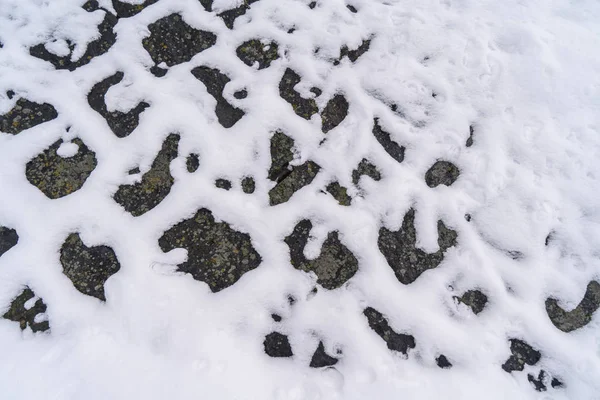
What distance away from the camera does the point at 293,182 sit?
202 centimetres

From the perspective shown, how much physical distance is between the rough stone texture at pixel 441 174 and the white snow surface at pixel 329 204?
0.05 meters

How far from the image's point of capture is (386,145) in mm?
2139

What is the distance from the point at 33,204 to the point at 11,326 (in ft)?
1.93

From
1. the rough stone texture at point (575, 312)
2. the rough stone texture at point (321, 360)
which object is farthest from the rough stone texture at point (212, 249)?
the rough stone texture at point (575, 312)

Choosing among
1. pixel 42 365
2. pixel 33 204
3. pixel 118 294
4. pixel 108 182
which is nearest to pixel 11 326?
pixel 42 365

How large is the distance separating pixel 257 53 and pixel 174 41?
528mm

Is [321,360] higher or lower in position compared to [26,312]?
higher

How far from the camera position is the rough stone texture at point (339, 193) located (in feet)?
6.50

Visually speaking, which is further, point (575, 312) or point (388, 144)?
point (388, 144)

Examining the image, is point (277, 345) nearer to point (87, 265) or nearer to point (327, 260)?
point (327, 260)

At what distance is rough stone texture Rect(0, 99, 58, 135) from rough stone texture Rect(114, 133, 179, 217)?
2.10 feet

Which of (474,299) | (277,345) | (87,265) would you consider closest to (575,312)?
(474,299)

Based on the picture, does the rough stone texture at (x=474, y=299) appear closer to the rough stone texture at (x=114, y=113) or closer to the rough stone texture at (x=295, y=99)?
the rough stone texture at (x=295, y=99)

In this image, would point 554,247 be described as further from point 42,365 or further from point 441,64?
point 42,365
